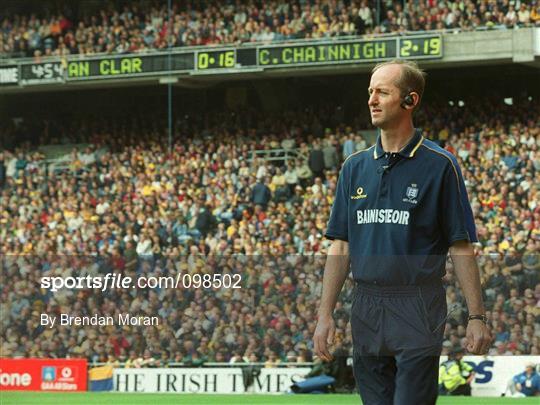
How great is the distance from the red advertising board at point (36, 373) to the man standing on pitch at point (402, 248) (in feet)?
6.44

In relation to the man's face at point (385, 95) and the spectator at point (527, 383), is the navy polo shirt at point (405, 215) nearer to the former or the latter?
the man's face at point (385, 95)

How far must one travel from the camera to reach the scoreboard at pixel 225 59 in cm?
2708

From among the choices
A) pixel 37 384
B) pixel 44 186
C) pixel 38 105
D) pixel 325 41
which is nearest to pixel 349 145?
pixel 325 41

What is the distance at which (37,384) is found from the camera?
18.6 feet

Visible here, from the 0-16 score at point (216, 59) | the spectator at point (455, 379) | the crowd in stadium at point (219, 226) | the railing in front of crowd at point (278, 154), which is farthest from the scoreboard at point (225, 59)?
the spectator at point (455, 379)

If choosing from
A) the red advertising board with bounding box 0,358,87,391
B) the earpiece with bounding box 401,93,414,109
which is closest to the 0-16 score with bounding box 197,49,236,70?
the red advertising board with bounding box 0,358,87,391

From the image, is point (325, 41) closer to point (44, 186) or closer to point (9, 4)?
point (44, 186)

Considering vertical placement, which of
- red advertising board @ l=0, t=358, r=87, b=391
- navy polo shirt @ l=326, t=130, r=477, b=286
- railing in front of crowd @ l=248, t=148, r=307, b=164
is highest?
railing in front of crowd @ l=248, t=148, r=307, b=164

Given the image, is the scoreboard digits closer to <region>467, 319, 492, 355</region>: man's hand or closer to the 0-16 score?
the 0-16 score

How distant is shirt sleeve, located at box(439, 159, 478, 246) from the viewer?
4.05 metres

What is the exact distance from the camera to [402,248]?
13.2 ft

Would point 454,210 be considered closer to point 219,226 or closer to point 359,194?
point 359,194

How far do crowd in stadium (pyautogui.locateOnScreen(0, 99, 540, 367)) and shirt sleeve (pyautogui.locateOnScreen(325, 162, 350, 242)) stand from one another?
0.59 meters

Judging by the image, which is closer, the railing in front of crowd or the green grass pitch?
the green grass pitch
